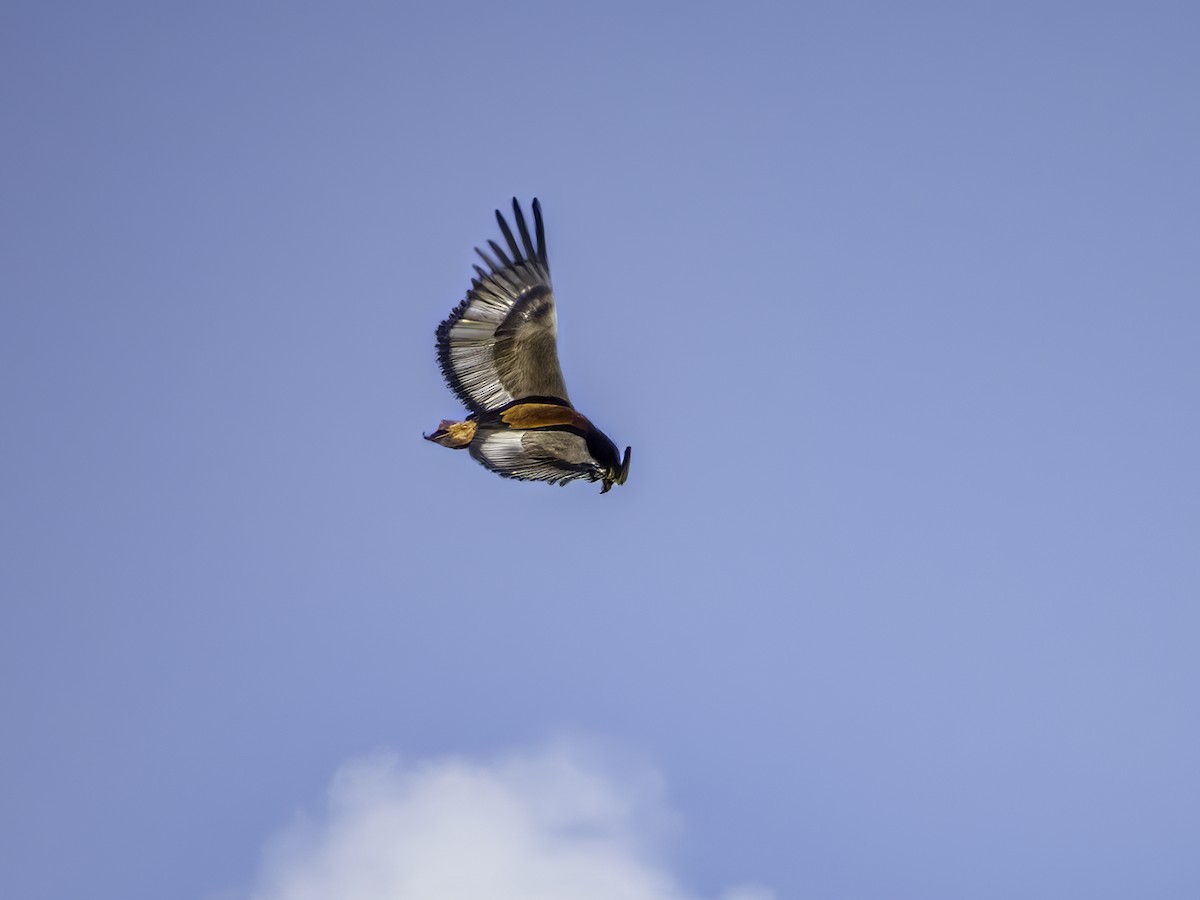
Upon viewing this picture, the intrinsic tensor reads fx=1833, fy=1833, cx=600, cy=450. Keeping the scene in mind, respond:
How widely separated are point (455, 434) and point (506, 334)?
8.31ft

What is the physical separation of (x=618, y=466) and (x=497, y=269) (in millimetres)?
5171

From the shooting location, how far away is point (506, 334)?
136 feet

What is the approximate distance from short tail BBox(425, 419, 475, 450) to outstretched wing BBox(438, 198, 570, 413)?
484mm

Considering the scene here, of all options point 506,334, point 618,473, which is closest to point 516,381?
point 506,334

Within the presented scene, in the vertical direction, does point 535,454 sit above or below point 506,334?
below

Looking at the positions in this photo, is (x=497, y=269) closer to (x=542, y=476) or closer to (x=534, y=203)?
(x=534, y=203)

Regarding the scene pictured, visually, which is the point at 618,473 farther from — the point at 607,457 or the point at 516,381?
the point at 516,381

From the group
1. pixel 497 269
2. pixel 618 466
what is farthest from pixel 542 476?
pixel 497 269

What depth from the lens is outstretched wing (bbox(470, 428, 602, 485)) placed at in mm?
41156

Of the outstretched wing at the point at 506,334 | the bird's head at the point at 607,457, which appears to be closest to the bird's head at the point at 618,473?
the bird's head at the point at 607,457

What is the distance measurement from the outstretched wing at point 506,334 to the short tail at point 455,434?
0.48m

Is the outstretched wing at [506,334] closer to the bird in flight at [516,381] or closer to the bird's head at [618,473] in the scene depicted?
the bird in flight at [516,381]

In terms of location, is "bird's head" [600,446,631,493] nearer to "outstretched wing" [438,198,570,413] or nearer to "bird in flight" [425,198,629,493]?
"bird in flight" [425,198,629,493]

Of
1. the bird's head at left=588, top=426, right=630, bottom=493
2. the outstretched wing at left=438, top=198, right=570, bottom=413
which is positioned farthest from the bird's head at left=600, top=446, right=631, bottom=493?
the outstretched wing at left=438, top=198, right=570, bottom=413
